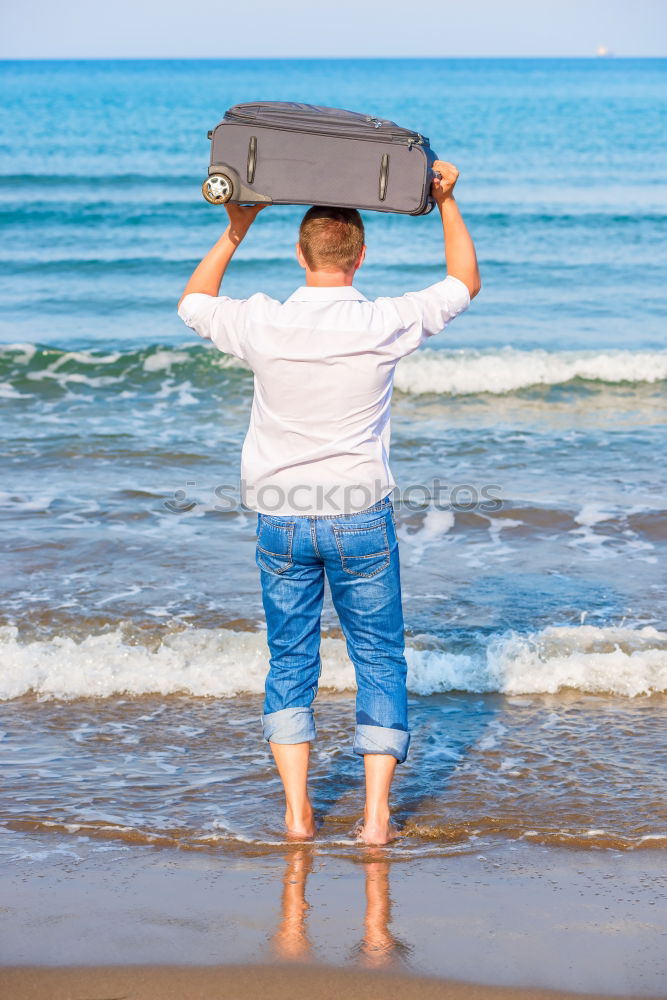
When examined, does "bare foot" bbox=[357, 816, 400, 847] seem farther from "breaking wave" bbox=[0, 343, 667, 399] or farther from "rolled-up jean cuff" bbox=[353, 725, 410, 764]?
"breaking wave" bbox=[0, 343, 667, 399]

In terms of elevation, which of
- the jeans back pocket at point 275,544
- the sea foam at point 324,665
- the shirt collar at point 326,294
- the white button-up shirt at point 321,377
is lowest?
the sea foam at point 324,665

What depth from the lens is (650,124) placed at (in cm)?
4188

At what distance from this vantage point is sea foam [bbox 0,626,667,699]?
197 inches

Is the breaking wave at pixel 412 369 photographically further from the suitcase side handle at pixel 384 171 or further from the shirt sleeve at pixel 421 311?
the suitcase side handle at pixel 384 171

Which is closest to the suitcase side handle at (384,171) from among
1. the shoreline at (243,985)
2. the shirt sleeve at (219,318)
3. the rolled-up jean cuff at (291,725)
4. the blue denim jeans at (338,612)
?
the shirt sleeve at (219,318)

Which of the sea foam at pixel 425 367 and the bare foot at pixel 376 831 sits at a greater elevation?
the sea foam at pixel 425 367

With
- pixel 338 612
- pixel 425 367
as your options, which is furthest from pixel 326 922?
pixel 425 367

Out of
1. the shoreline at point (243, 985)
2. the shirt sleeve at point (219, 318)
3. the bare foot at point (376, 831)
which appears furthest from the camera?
the bare foot at point (376, 831)

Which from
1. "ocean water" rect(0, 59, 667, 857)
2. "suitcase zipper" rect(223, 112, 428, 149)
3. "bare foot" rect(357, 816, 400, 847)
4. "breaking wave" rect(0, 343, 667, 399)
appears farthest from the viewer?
"breaking wave" rect(0, 343, 667, 399)

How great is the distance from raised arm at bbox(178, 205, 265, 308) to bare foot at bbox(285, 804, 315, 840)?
170 centimetres

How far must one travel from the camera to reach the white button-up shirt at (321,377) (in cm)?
302

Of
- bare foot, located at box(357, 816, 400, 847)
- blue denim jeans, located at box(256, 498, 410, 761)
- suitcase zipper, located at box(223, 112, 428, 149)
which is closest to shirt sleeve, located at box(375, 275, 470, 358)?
suitcase zipper, located at box(223, 112, 428, 149)

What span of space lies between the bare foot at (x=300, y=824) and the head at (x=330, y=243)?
1720mm

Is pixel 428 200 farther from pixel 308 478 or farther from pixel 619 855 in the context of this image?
pixel 619 855
